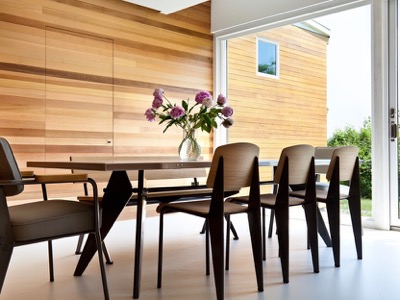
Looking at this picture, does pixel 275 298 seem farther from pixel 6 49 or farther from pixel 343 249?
pixel 6 49

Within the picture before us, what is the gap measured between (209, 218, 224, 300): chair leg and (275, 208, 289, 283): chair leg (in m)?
0.56

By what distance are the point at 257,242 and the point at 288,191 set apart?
380mm

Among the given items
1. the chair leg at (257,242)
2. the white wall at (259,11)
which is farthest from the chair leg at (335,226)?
the white wall at (259,11)

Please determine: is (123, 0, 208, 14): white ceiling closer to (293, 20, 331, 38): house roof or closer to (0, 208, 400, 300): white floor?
(293, 20, 331, 38): house roof

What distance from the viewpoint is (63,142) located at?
445 cm

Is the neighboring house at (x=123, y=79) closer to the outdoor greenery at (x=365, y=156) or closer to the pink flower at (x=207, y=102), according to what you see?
the outdoor greenery at (x=365, y=156)

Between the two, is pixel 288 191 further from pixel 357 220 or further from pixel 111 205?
pixel 111 205

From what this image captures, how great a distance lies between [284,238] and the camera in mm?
2506

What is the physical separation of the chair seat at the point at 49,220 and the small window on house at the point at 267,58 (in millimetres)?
4009

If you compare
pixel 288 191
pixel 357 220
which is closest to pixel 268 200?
pixel 288 191

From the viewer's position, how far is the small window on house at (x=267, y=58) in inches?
220

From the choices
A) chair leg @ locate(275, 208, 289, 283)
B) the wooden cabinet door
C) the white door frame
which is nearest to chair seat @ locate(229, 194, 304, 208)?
chair leg @ locate(275, 208, 289, 283)

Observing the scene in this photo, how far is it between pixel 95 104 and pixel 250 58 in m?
2.31

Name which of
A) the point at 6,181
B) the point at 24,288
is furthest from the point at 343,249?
the point at 6,181
